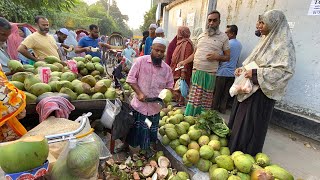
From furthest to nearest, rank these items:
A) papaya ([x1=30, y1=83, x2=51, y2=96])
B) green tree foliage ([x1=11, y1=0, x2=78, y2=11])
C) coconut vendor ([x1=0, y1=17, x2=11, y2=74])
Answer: green tree foliage ([x1=11, y1=0, x2=78, y2=11]) < coconut vendor ([x1=0, y1=17, x2=11, y2=74]) < papaya ([x1=30, y1=83, x2=51, y2=96])

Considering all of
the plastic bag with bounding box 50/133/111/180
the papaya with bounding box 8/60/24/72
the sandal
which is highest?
the papaya with bounding box 8/60/24/72

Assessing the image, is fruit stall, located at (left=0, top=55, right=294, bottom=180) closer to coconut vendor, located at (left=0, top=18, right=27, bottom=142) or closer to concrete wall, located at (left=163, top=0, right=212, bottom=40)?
coconut vendor, located at (left=0, top=18, right=27, bottom=142)

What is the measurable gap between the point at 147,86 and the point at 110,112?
2.11ft

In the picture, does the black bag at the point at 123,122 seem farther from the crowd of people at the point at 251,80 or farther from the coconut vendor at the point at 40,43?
the coconut vendor at the point at 40,43

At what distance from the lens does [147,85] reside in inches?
122

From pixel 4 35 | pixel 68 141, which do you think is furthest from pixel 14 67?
pixel 68 141

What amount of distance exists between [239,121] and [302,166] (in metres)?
1.30

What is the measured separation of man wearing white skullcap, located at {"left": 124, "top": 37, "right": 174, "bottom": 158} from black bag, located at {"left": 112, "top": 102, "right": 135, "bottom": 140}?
119mm

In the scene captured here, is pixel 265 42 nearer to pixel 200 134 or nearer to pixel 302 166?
pixel 200 134

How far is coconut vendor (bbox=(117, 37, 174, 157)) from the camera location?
9.78 feet

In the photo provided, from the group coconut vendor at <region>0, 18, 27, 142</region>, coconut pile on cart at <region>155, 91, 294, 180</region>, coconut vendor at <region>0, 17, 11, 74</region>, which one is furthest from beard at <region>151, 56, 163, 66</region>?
coconut vendor at <region>0, 17, 11, 74</region>

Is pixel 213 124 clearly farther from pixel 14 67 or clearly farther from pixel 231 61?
pixel 14 67

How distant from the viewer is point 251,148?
3.04 metres

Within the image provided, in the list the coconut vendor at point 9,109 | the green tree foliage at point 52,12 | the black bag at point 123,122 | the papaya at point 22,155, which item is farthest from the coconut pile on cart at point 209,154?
the green tree foliage at point 52,12
